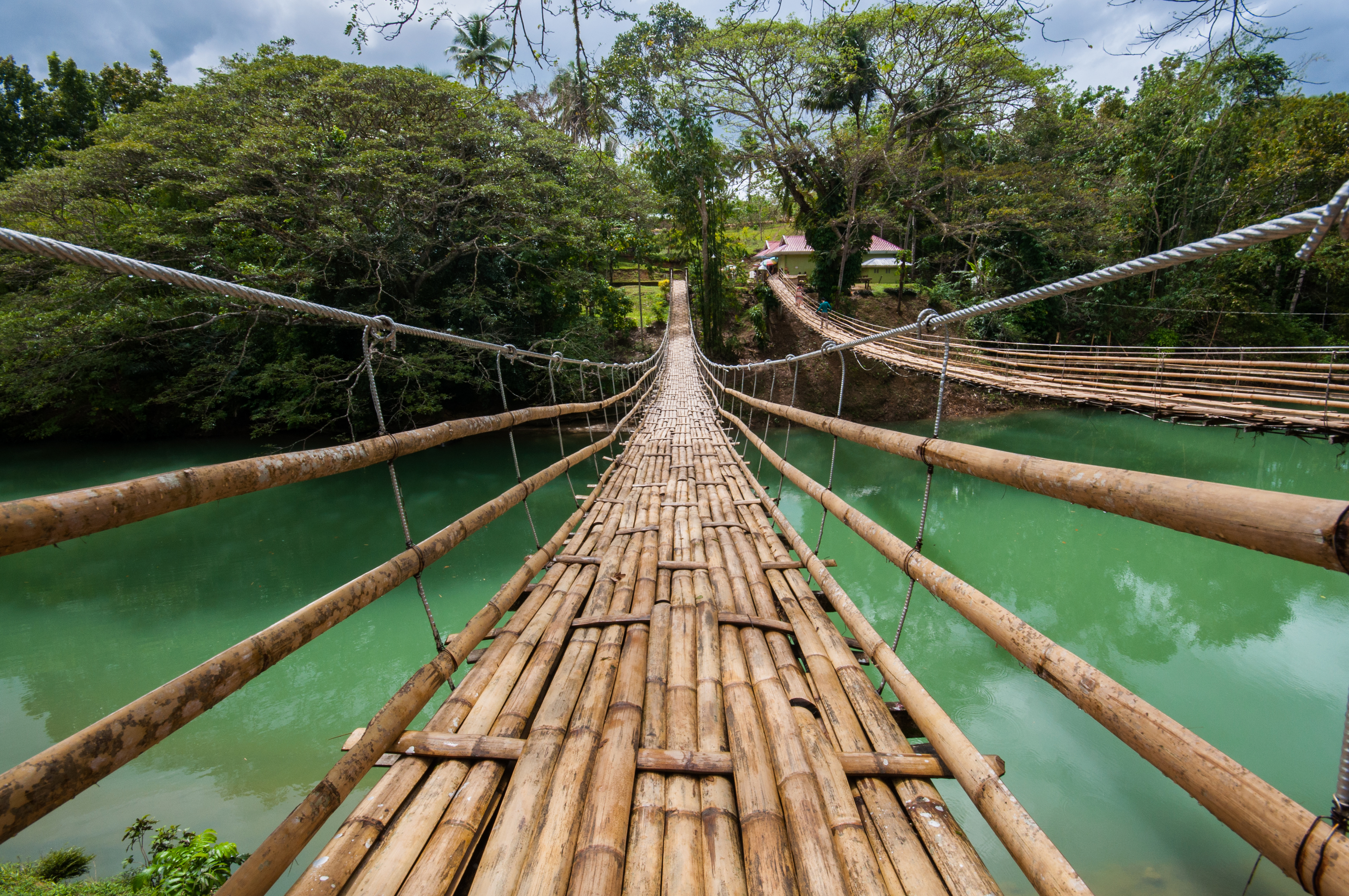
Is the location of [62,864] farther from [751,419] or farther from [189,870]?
[751,419]

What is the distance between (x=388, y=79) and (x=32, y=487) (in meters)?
6.78

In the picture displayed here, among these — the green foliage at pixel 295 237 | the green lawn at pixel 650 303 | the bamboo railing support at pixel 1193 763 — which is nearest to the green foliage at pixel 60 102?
the green foliage at pixel 295 237

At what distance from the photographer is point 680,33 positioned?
1183 cm

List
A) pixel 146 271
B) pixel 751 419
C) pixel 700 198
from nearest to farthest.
Answer: pixel 146 271 → pixel 751 419 → pixel 700 198

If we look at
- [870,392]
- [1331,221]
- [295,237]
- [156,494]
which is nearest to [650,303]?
[870,392]

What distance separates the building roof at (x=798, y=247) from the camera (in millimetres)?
15859

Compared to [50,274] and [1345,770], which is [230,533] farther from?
[1345,770]

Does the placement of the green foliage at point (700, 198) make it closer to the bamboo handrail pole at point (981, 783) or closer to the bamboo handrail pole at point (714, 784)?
the bamboo handrail pole at point (714, 784)

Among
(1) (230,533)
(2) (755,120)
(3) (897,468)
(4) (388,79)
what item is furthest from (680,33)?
(1) (230,533)

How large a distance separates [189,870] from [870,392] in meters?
10.3

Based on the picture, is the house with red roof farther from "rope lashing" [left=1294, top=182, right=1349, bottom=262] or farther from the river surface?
"rope lashing" [left=1294, top=182, right=1349, bottom=262]

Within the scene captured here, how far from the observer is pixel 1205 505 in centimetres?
47

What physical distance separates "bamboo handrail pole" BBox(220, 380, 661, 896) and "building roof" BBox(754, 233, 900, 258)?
51.6 feet

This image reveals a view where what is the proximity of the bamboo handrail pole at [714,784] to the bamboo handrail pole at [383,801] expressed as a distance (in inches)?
17.7
